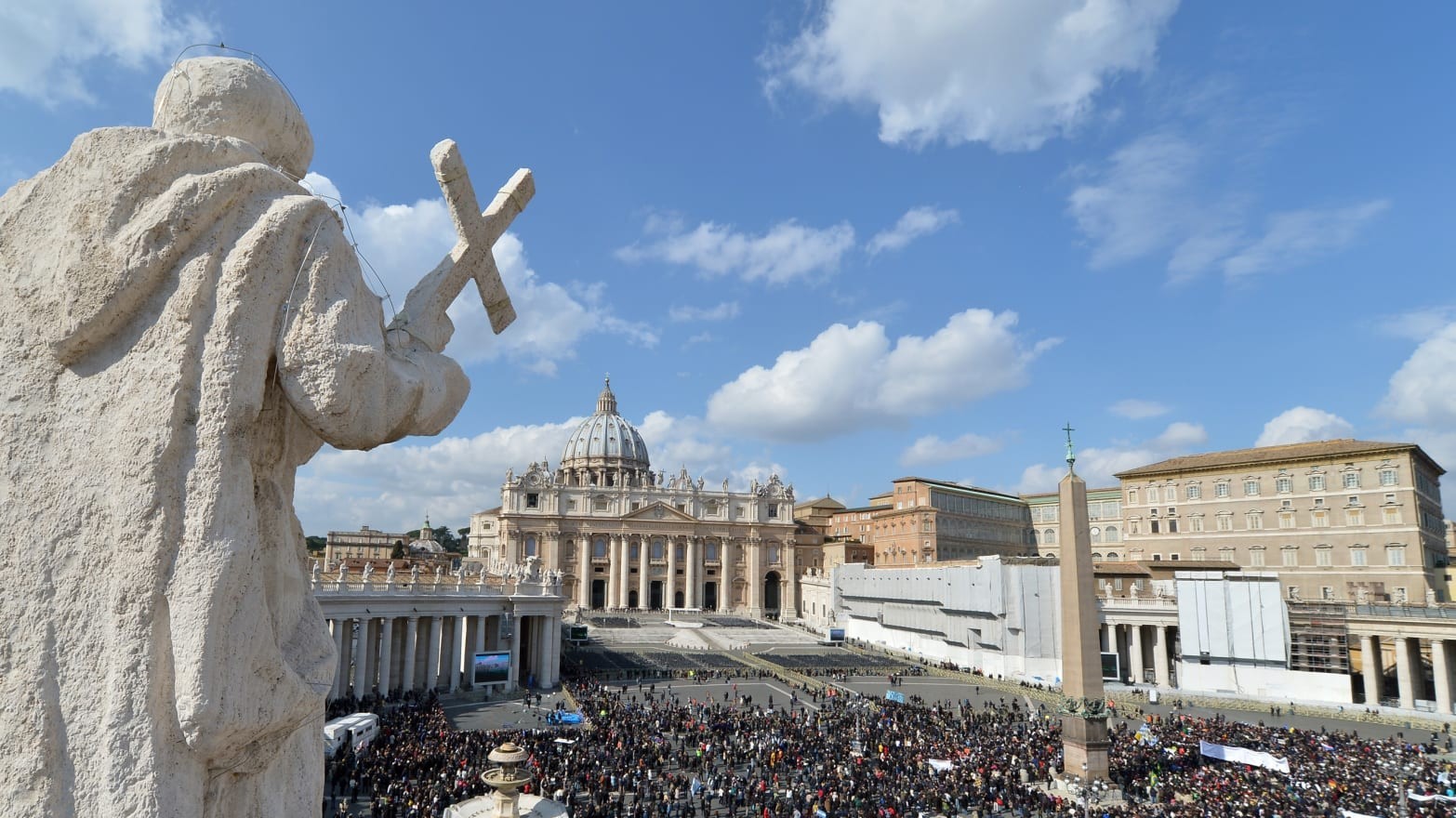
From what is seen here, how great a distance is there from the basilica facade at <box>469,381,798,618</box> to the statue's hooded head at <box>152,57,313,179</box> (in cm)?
9004

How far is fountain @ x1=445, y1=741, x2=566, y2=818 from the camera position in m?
15.0

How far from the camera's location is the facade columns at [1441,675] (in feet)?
119

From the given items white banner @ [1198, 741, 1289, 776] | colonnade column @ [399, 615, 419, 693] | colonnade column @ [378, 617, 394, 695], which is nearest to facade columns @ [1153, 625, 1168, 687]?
white banner @ [1198, 741, 1289, 776]

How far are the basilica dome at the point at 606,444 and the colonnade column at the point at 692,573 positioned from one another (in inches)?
822

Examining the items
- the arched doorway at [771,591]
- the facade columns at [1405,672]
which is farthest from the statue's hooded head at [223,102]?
the arched doorway at [771,591]

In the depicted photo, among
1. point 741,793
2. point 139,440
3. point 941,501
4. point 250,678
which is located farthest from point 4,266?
point 941,501

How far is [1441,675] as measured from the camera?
3625 centimetres

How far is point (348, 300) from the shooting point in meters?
3.09

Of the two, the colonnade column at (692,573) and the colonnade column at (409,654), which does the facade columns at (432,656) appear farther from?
the colonnade column at (692,573)

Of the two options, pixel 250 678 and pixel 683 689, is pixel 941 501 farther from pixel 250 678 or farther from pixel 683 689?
pixel 250 678

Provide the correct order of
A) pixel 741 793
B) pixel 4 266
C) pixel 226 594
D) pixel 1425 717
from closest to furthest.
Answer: pixel 226 594, pixel 4 266, pixel 741 793, pixel 1425 717

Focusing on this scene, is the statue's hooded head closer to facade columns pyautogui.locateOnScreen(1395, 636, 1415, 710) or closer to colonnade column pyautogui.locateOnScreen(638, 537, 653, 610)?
facade columns pyautogui.locateOnScreen(1395, 636, 1415, 710)

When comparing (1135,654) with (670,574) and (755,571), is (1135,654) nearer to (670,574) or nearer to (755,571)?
(755,571)

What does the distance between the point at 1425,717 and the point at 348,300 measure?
148 feet
